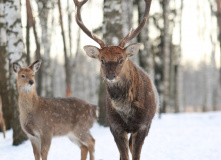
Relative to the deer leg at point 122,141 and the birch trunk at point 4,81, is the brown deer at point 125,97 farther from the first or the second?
the birch trunk at point 4,81

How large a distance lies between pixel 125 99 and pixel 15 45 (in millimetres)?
5144

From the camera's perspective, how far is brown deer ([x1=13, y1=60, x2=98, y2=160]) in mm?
7426

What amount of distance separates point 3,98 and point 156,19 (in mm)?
13506

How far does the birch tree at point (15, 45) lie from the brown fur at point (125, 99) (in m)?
4.47

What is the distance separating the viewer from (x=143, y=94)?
5824 millimetres

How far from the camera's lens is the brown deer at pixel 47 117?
743cm

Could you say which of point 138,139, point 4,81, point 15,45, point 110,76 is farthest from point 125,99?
point 4,81

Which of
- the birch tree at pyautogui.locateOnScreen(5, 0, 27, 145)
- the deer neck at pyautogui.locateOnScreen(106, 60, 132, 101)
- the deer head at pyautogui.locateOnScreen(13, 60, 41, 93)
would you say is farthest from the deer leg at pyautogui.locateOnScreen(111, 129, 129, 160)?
the birch tree at pyautogui.locateOnScreen(5, 0, 27, 145)

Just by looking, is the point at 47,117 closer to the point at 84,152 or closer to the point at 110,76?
the point at 84,152

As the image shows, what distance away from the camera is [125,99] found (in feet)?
18.4

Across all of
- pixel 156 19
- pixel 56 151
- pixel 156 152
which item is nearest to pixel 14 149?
pixel 56 151

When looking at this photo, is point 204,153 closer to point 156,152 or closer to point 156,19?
point 156,152

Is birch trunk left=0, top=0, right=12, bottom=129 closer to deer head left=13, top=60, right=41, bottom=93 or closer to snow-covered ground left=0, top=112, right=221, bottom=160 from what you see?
snow-covered ground left=0, top=112, right=221, bottom=160

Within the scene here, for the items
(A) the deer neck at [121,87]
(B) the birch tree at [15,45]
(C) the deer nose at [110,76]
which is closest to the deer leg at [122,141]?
(A) the deer neck at [121,87]
